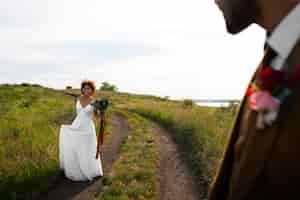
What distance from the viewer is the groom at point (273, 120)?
0.79 meters

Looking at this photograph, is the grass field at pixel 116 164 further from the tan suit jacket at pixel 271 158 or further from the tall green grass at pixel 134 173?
the tan suit jacket at pixel 271 158

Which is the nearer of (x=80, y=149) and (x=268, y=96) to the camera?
(x=268, y=96)

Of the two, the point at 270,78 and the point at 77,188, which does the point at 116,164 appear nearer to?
the point at 77,188

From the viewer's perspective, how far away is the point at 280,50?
2.79 ft

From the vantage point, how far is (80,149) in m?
9.16

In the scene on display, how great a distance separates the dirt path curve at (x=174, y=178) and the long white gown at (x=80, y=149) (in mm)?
1539

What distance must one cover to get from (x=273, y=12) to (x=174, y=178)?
26.8 feet

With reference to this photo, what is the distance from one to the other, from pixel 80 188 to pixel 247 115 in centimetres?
782

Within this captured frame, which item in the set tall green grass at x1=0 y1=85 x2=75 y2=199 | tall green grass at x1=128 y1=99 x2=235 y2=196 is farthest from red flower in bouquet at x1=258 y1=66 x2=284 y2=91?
tall green grass at x1=128 y1=99 x2=235 y2=196

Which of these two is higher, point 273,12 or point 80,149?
point 273,12

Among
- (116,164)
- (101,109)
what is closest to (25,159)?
(101,109)

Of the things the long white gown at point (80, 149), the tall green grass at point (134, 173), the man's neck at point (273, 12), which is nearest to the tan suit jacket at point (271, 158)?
the man's neck at point (273, 12)

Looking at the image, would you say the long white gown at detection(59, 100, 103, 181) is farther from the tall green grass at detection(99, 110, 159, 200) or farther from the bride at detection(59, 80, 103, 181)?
the tall green grass at detection(99, 110, 159, 200)

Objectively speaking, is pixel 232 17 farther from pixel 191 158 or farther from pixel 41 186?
pixel 191 158
